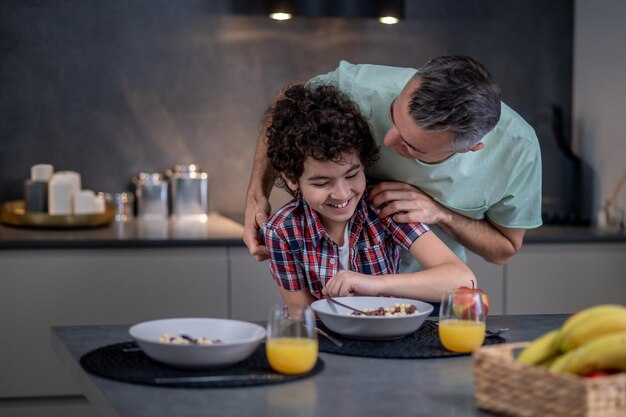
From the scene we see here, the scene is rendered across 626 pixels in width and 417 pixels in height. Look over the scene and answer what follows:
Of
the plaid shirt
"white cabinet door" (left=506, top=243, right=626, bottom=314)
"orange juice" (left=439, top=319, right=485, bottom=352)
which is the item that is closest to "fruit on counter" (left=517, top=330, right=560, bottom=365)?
"orange juice" (left=439, top=319, right=485, bottom=352)

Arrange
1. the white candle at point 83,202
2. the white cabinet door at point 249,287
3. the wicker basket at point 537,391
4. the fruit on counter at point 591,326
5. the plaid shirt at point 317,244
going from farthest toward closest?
1. the white candle at point 83,202
2. the white cabinet door at point 249,287
3. the plaid shirt at point 317,244
4. the fruit on counter at point 591,326
5. the wicker basket at point 537,391

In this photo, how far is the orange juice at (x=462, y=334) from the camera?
1767mm

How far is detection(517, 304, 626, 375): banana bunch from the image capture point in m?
1.35

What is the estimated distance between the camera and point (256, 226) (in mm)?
2479

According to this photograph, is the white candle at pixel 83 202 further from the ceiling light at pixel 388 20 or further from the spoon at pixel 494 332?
the spoon at pixel 494 332

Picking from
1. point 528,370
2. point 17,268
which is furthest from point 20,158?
point 528,370

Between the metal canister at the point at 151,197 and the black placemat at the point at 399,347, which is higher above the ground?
the metal canister at the point at 151,197

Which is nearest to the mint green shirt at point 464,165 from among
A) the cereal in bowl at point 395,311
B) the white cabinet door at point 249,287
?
the cereal in bowl at point 395,311

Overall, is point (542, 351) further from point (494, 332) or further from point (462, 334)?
point (494, 332)

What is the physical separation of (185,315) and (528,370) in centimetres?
209

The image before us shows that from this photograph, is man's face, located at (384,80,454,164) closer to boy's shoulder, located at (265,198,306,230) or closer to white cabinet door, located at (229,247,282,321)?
boy's shoulder, located at (265,198,306,230)

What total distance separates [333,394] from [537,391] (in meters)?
0.32

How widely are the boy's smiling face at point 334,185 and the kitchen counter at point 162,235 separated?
3.65 feet

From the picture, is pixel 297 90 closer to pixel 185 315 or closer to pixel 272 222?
pixel 272 222
